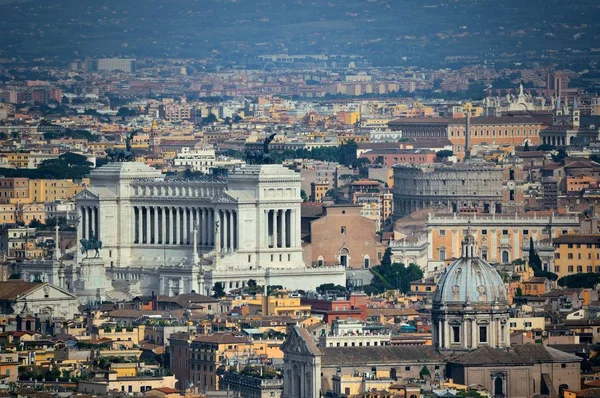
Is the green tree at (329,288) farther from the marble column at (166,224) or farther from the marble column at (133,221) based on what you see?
the marble column at (133,221)

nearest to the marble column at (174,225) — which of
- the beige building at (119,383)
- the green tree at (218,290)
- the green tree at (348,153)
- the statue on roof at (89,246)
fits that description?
the statue on roof at (89,246)

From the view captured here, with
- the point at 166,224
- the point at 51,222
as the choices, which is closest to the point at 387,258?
the point at 166,224

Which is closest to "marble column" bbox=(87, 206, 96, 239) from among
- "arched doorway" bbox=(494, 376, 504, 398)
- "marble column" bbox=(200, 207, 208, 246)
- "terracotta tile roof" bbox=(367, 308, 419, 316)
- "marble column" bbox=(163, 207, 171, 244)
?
"marble column" bbox=(163, 207, 171, 244)

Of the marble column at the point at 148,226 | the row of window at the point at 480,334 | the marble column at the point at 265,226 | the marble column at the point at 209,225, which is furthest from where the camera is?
the marble column at the point at 148,226

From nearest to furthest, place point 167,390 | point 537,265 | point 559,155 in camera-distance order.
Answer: point 167,390 < point 537,265 < point 559,155

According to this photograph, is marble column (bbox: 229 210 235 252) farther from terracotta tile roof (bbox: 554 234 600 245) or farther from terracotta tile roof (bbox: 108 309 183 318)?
terracotta tile roof (bbox: 108 309 183 318)

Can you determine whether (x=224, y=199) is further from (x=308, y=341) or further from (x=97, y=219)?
(x=308, y=341)
